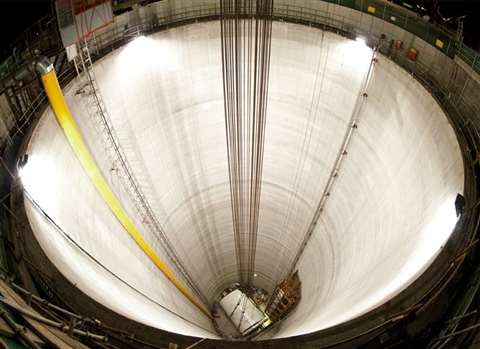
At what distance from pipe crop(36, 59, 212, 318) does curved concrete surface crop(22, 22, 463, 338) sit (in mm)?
135

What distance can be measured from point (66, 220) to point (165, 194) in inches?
110

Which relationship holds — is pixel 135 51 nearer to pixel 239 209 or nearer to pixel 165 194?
pixel 165 194

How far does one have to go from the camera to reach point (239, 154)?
28.1ft

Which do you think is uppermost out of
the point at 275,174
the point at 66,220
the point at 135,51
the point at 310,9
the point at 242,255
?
the point at 310,9

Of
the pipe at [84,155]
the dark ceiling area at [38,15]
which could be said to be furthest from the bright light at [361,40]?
the pipe at [84,155]

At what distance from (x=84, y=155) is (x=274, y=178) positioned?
4086 mm

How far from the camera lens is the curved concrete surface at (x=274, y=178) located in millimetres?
5324

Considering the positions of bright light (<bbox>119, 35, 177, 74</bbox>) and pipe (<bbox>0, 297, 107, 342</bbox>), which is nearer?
pipe (<bbox>0, 297, 107, 342</bbox>)

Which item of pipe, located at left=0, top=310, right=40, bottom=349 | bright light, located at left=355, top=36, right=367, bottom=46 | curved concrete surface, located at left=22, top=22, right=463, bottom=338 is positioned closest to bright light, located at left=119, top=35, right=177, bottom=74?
curved concrete surface, located at left=22, top=22, right=463, bottom=338

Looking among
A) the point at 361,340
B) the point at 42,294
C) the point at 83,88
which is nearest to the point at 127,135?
the point at 83,88

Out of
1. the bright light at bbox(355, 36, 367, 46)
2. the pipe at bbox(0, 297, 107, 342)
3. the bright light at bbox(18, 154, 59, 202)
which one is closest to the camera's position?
the pipe at bbox(0, 297, 107, 342)

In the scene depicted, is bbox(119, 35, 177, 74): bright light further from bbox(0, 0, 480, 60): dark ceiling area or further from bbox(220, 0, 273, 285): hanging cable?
bbox(0, 0, 480, 60): dark ceiling area

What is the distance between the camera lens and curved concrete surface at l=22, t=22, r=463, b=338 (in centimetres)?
532

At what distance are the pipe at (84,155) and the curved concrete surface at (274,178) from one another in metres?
0.13
